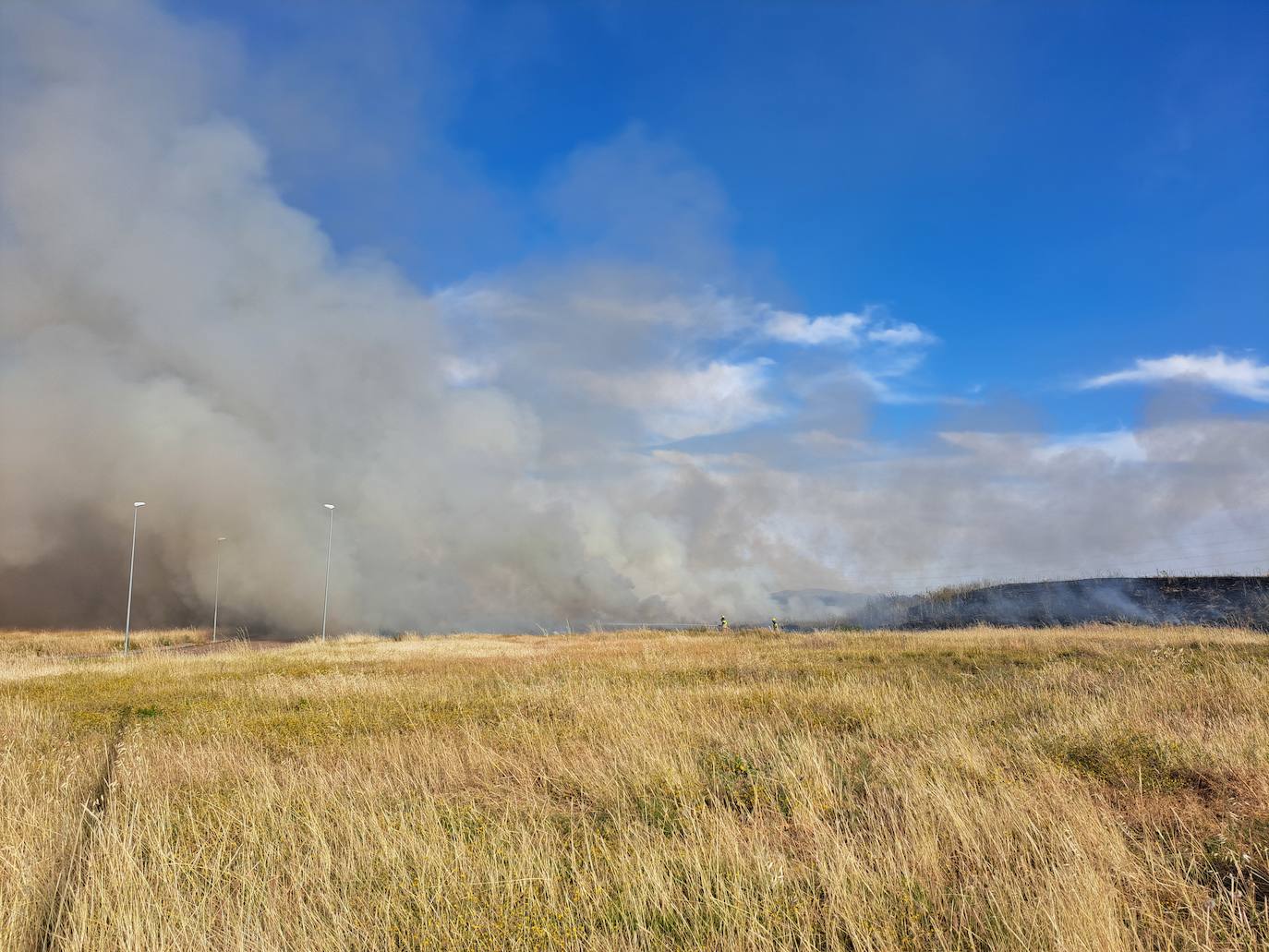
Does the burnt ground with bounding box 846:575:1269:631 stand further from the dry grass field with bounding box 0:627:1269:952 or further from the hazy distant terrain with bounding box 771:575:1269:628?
the dry grass field with bounding box 0:627:1269:952

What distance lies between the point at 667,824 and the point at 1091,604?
66522mm

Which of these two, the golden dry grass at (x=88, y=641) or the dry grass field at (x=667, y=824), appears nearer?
the dry grass field at (x=667, y=824)

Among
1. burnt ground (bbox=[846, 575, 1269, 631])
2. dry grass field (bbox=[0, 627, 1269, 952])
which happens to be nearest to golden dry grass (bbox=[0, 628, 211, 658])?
dry grass field (bbox=[0, 627, 1269, 952])

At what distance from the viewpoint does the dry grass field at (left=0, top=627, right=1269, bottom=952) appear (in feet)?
14.5

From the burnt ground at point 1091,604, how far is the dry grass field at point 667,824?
43440 mm

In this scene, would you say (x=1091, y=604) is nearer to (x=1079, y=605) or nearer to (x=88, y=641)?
(x=1079, y=605)

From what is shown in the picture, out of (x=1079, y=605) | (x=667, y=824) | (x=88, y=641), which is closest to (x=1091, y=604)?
(x=1079, y=605)

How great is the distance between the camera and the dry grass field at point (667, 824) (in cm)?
441

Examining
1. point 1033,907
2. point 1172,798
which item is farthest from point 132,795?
point 1172,798

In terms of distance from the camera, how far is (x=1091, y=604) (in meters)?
60.5

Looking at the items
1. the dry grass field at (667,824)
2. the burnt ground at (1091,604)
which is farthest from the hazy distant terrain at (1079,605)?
the dry grass field at (667,824)

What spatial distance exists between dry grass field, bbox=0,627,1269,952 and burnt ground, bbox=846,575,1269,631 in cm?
4344

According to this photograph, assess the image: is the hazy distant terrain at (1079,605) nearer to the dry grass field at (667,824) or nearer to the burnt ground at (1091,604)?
the burnt ground at (1091,604)

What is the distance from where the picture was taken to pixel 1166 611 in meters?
53.5
